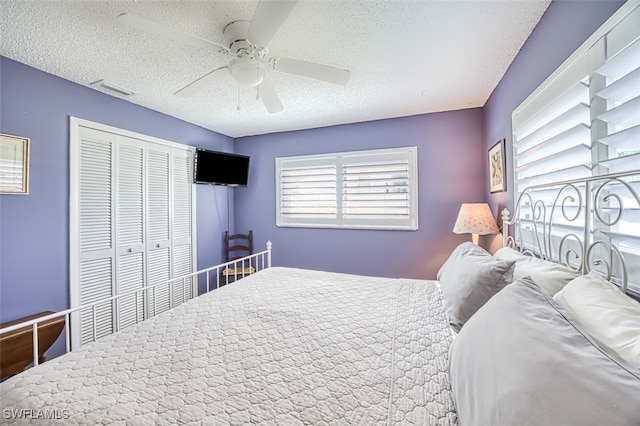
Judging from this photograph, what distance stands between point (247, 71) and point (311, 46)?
51 cm

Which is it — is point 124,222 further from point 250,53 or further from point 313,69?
point 313,69

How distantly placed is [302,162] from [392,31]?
2233 millimetres

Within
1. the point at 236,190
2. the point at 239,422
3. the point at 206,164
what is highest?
the point at 206,164

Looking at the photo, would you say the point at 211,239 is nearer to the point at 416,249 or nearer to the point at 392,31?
the point at 416,249

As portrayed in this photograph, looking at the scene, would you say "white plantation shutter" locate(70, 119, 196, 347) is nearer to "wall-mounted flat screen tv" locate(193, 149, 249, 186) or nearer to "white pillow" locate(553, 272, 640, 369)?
"wall-mounted flat screen tv" locate(193, 149, 249, 186)

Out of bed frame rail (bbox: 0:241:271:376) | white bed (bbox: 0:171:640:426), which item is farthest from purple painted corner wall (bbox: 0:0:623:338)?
white bed (bbox: 0:171:640:426)

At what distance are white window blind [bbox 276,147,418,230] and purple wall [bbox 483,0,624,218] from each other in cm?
92

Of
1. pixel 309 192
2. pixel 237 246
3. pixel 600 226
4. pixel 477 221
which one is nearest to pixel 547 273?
pixel 600 226

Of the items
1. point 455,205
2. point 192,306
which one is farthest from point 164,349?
point 455,205

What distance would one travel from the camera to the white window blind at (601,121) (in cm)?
94

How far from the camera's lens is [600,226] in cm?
110

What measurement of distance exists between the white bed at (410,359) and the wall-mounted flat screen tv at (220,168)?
223 cm

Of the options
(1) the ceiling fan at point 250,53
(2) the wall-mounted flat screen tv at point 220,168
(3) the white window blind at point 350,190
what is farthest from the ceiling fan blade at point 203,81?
(3) the white window blind at point 350,190

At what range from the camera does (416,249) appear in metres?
3.18
